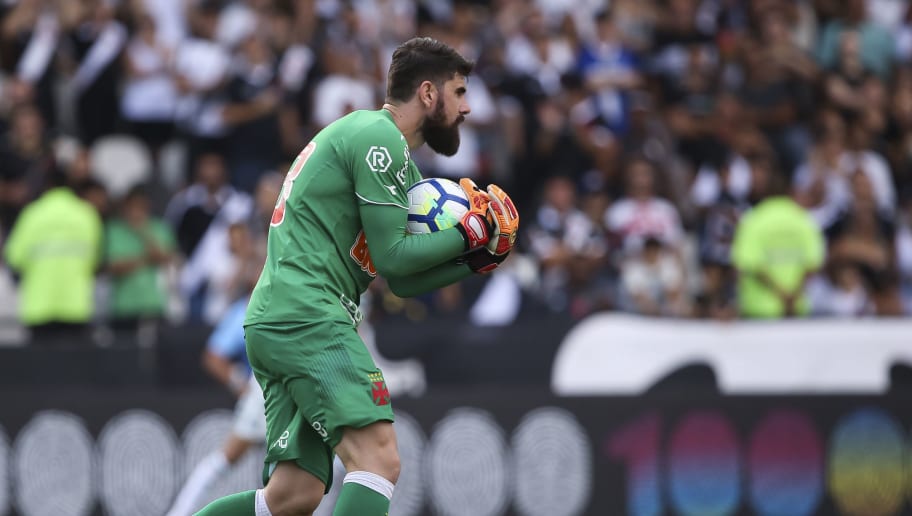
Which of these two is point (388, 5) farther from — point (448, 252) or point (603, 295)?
point (448, 252)

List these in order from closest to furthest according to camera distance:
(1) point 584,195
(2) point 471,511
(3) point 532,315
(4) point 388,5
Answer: (2) point 471,511 < (3) point 532,315 < (1) point 584,195 < (4) point 388,5

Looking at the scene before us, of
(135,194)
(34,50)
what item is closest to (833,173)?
(135,194)

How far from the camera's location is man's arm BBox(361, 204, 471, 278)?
19.7 ft

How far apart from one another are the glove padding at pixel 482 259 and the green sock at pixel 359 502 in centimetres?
103

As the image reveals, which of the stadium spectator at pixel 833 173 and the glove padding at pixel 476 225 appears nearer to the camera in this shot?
the glove padding at pixel 476 225

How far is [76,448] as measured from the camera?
11.2 m

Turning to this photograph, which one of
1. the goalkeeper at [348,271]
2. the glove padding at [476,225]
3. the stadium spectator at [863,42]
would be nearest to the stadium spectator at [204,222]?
the stadium spectator at [863,42]

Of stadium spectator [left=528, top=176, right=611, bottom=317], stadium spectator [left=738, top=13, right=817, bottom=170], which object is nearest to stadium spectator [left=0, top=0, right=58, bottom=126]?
stadium spectator [left=528, top=176, right=611, bottom=317]

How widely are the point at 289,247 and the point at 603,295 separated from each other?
706 centimetres

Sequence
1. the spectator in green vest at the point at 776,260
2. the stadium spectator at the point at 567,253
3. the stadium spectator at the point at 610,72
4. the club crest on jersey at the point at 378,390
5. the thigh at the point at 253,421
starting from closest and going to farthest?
the club crest on jersey at the point at 378,390, the thigh at the point at 253,421, the spectator in green vest at the point at 776,260, the stadium spectator at the point at 567,253, the stadium spectator at the point at 610,72

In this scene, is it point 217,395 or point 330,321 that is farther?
point 217,395

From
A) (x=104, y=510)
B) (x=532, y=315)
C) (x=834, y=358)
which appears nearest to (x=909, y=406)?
(x=834, y=358)

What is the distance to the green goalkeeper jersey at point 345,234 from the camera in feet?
19.7

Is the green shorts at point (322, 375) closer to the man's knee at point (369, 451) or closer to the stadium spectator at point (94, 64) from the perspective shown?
the man's knee at point (369, 451)
